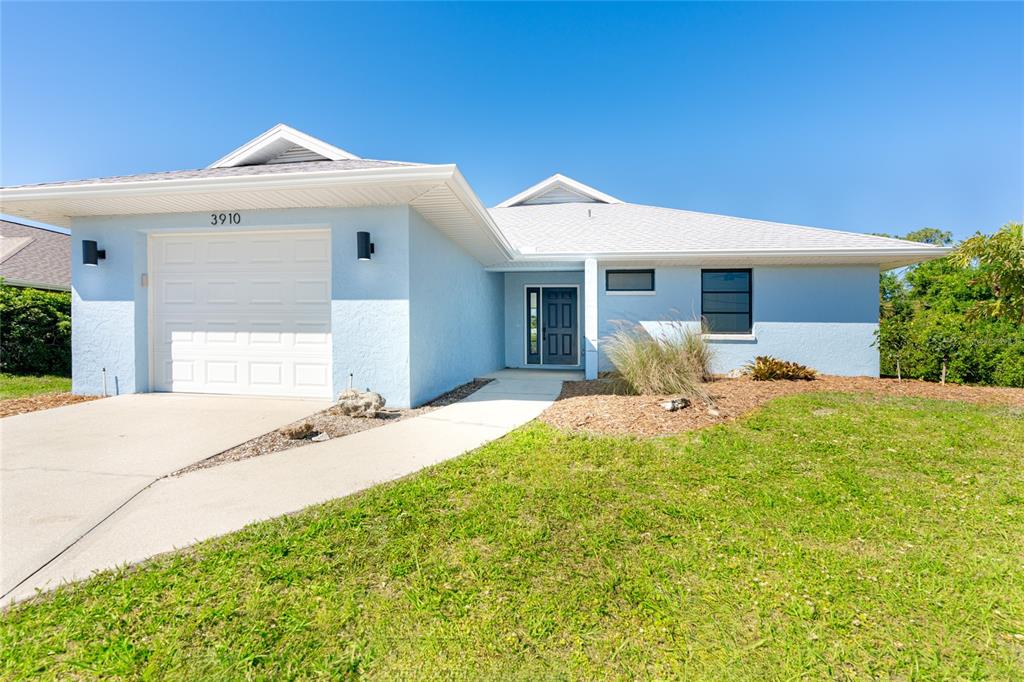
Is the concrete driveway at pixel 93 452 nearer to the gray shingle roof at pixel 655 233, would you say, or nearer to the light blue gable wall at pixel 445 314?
the light blue gable wall at pixel 445 314

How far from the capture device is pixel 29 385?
7250 millimetres

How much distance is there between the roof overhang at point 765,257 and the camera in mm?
8391

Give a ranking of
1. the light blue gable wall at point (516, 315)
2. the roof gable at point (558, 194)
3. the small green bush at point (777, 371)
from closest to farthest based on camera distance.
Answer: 1. the small green bush at point (777, 371)
2. the light blue gable wall at point (516, 315)
3. the roof gable at point (558, 194)

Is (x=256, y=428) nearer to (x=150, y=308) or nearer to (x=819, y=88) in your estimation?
(x=150, y=308)

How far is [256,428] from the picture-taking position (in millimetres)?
4715

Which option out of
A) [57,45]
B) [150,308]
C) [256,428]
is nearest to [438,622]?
[256,428]

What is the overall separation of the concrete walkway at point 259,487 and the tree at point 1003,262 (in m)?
6.82

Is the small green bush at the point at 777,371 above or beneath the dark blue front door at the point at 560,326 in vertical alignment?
beneath

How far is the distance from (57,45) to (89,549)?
309 inches

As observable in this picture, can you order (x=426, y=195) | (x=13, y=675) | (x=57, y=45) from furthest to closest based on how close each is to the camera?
(x=57, y=45)
(x=426, y=195)
(x=13, y=675)

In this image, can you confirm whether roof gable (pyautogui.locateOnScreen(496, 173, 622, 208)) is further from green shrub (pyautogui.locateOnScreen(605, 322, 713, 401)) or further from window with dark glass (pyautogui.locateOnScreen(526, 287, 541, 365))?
green shrub (pyautogui.locateOnScreen(605, 322, 713, 401))

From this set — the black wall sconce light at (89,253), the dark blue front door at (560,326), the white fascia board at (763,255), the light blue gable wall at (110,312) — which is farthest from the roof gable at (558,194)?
the black wall sconce light at (89,253)

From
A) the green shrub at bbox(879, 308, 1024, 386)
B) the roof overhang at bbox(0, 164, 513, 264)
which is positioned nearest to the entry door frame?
the roof overhang at bbox(0, 164, 513, 264)

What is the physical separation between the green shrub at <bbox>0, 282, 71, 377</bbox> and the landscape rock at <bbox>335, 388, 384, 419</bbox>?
796cm
